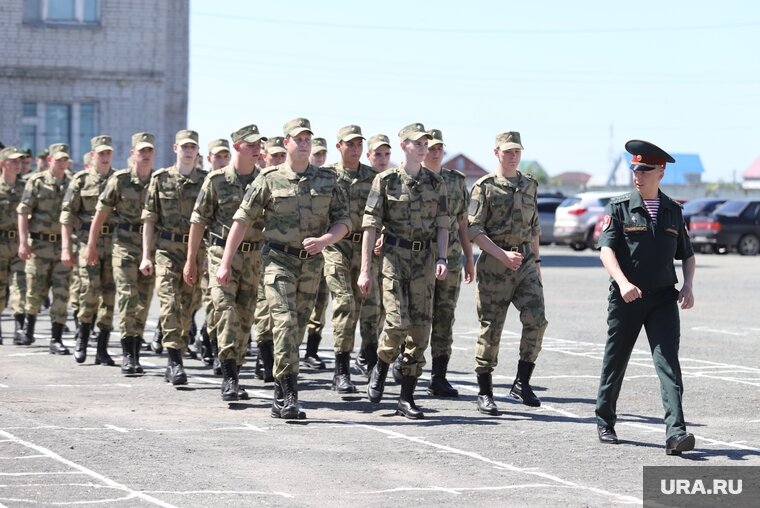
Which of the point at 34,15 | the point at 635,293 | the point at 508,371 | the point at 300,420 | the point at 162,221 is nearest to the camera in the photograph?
the point at 635,293

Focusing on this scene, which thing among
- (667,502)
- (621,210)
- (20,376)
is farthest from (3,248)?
(667,502)

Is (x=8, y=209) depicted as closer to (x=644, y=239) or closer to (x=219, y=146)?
(x=219, y=146)

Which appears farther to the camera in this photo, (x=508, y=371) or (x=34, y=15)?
(x=34, y=15)

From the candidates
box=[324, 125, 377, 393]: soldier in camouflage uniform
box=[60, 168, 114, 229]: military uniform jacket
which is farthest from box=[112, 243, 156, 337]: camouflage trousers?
box=[324, 125, 377, 393]: soldier in camouflage uniform

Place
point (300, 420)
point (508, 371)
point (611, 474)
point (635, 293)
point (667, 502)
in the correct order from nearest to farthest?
point (667, 502), point (611, 474), point (635, 293), point (300, 420), point (508, 371)

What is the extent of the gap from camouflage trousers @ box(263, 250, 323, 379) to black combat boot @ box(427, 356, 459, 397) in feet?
5.90

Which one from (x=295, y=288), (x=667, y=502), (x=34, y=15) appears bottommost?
(x=667, y=502)

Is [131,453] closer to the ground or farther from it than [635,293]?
closer to the ground

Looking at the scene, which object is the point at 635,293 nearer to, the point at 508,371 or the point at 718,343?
the point at 508,371

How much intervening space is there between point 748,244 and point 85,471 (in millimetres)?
36948

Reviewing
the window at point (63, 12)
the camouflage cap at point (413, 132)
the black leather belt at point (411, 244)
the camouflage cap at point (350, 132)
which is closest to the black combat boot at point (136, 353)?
the camouflage cap at point (350, 132)

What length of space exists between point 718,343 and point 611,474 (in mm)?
9153

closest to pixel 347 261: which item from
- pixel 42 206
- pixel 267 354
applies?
pixel 267 354

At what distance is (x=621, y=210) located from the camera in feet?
32.8
